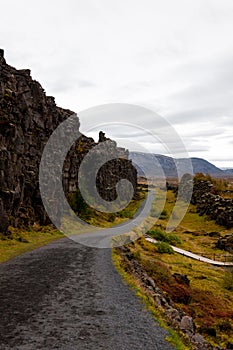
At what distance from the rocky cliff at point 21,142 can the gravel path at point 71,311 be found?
64.3 feet

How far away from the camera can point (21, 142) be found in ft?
186

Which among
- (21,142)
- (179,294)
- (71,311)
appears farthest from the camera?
(21,142)

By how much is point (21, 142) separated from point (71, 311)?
4138 centimetres

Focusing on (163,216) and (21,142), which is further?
(163,216)

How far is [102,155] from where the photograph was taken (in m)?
130

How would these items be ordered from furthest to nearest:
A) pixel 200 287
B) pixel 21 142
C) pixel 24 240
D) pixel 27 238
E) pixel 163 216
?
pixel 163 216, pixel 21 142, pixel 27 238, pixel 24 240, pixel 200 287

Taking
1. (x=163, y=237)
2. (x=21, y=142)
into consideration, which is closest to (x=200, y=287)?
(x=21, y=142)

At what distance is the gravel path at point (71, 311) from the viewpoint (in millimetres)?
15555

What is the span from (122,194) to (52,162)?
87709 millimetres

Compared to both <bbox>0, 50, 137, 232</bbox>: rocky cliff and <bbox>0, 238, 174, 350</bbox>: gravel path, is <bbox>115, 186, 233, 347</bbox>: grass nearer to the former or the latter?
Result: <bbox>0, 238, 174, 350</bbox>: gravel path

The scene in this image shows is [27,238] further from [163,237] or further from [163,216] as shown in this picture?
[163,216]

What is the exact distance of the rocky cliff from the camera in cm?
5094

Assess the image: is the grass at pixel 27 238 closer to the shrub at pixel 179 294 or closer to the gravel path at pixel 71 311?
the gravel path at pixel 71 311

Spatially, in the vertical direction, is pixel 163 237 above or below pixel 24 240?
below
